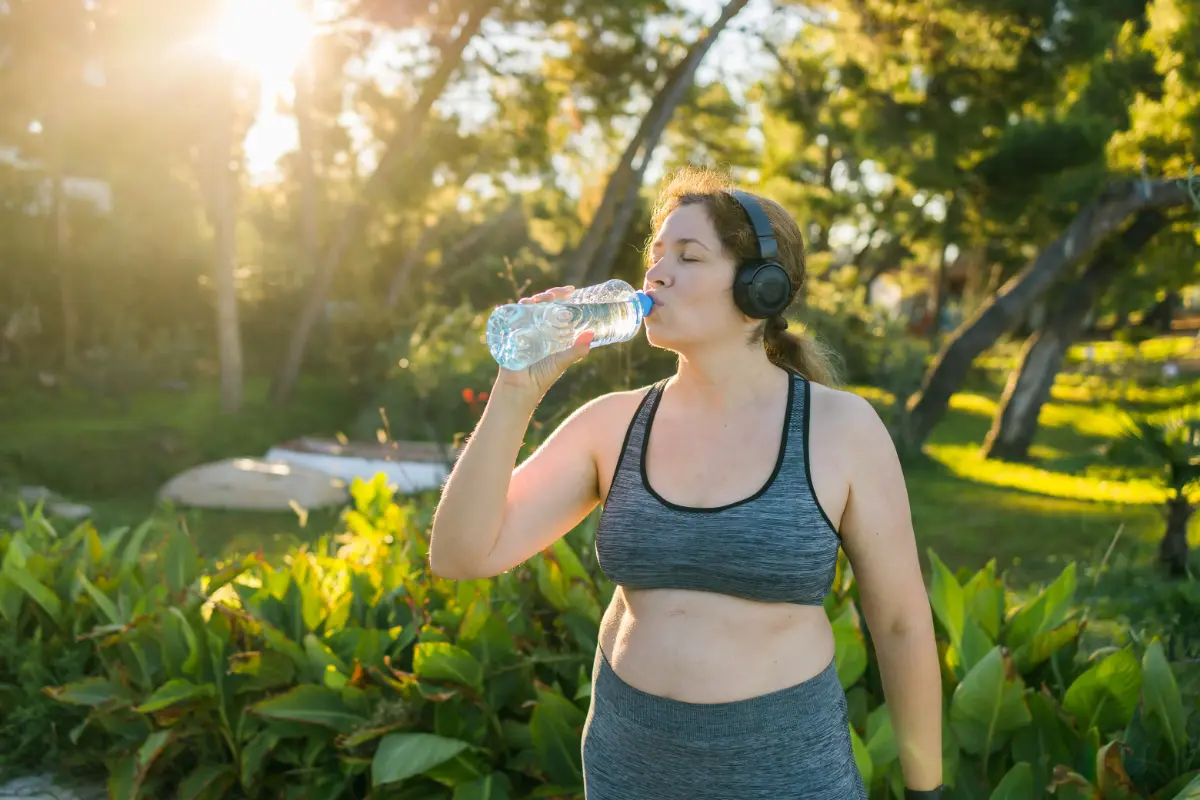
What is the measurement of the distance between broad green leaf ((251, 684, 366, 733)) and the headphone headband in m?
2.05

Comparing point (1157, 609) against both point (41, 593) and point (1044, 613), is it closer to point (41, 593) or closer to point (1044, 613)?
point (1044, 613)

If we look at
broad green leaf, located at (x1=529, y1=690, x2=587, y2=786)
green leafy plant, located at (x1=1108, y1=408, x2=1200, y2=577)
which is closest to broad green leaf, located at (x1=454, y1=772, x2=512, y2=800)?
broad green leaf, located at (x1=529, y1=690, x2=587, y2=786)

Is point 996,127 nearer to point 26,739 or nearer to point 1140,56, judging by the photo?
point 1140,56

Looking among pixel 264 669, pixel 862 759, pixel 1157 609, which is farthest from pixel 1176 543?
pixel 264 669

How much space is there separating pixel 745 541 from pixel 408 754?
1.57m

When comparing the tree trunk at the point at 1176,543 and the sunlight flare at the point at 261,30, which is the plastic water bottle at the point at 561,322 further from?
the sunlight flare at the point at 261,30

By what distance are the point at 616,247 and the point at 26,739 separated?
13295 mm

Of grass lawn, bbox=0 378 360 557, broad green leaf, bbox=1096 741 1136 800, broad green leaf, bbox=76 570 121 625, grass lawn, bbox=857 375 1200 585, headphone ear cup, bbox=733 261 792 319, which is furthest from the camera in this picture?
grass lawn, bbox=0 378 360 557

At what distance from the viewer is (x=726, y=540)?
188cm

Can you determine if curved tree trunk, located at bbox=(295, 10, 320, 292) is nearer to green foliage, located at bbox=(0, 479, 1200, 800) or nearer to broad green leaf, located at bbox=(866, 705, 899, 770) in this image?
green foliage, located at bbox=(0, 479, 1200, 800)

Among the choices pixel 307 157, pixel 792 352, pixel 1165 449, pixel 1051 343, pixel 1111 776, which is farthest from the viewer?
pixel 307 157

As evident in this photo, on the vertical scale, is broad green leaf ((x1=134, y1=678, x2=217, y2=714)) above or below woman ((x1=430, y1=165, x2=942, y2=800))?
below

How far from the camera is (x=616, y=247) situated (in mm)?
16531

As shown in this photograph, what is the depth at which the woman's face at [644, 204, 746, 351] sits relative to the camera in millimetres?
1993
